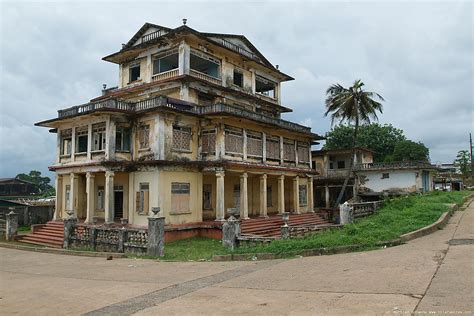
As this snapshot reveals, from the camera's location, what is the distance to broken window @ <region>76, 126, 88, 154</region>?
24075mm

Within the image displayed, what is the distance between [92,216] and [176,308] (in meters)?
17.1

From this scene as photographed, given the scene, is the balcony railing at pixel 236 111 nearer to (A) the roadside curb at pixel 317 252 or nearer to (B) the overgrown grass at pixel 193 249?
(B) the overgrown grass at pixel 193 249

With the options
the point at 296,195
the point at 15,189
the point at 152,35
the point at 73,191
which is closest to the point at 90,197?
the point at 73,191

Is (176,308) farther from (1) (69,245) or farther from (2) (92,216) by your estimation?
(2) (92,216)

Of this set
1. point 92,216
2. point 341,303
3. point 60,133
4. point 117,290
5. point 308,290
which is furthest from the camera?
point 60,133

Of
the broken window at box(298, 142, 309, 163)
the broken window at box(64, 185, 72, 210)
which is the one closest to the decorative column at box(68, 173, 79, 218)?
the broken window at box(64, 185, 72, 210)

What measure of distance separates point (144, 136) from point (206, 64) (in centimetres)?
792

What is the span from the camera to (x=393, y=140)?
5472cm

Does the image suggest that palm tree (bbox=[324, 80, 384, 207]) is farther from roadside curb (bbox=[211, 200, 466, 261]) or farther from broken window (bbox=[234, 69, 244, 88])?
roadside curb (bbox=[211, 200, 466, 261])

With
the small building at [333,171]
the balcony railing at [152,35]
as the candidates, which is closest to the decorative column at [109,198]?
the balcony railing at [152,35]

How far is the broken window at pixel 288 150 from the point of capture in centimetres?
2806

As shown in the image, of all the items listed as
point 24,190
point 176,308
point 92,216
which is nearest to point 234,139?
point 92,216

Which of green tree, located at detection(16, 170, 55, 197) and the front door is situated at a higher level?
green tree, located at detection(16, 170, 55, 197)

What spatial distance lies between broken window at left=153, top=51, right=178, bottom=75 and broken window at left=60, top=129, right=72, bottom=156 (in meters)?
6.82
